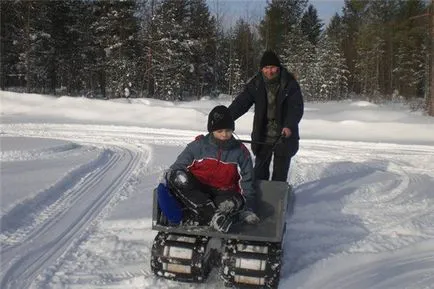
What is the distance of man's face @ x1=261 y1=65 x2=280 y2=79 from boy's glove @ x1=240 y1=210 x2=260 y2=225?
1891 millimetres

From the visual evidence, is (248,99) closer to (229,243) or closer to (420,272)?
(229,243)

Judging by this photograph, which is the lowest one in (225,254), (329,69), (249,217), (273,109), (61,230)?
(61,230)

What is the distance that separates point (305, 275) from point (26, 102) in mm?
19363

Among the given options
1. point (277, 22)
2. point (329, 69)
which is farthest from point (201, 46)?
point (329, 69)

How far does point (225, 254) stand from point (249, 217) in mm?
414

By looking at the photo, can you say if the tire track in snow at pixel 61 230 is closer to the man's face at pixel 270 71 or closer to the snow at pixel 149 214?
the snow at pixel 149 214

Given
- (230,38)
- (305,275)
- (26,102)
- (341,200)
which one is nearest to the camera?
(305,275)

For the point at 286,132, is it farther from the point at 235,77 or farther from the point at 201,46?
the point at 235,77

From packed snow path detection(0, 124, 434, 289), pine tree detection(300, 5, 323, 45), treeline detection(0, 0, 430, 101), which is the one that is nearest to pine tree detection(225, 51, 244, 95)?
treeline detection(0, 0, 430, 101)

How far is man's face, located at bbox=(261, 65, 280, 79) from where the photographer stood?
5402 millimetres

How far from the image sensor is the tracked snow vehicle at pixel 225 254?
149 inches

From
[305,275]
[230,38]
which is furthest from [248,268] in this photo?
[230,38]

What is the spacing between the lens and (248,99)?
230 inches

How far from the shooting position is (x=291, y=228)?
559 cm
